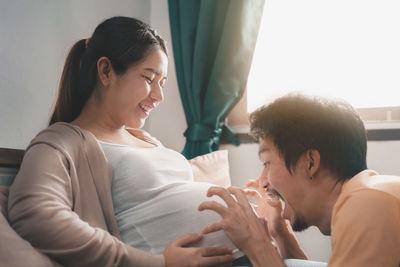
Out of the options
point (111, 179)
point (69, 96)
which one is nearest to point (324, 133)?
point (111, 179)

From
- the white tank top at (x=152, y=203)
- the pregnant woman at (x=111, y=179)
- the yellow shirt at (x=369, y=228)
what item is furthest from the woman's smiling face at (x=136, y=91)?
the yellow shirt at (x=369, y=228)

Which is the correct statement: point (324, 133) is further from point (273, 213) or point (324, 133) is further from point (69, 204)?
point (69, 204)

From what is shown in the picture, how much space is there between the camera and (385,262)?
658 mm

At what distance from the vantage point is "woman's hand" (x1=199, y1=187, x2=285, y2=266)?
90cm

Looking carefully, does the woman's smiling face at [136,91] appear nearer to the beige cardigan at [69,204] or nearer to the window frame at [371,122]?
the beige cardigan at [69,204]

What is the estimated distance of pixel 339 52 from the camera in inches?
81.4

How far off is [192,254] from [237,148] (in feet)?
4.09

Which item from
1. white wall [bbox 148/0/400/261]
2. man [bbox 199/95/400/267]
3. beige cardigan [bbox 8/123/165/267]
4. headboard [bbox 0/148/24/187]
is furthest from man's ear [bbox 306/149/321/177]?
white wall [bbox 148/0/400/261]

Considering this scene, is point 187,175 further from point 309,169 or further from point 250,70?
point 250,70

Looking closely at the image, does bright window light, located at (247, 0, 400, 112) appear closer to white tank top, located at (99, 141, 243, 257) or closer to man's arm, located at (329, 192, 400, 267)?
white tank top, located at (99, 141, 243, 257)

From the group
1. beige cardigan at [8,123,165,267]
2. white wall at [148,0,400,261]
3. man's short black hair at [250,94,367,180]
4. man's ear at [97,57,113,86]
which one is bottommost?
white wall at [148,0,400,261]

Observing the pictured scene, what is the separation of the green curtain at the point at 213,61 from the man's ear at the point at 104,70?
0.85 m

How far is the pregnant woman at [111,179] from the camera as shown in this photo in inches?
32.7

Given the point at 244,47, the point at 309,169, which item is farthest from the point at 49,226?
the point at 244,47
